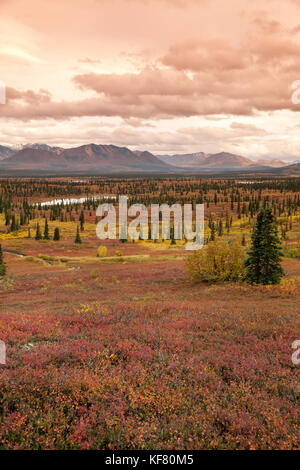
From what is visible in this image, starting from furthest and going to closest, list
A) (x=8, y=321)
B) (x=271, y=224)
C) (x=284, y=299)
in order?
(x=271, y=224) < (x=284, y=299) < (x=8, y=321)

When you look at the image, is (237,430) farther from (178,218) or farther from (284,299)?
(178,218)

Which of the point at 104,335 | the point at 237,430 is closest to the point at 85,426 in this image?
the point at 237,430

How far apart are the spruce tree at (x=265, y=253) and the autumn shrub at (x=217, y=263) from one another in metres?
2.38

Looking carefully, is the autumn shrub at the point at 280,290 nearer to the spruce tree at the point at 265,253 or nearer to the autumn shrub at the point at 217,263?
the spruce tree at the point at 265,253

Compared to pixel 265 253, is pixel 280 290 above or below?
below

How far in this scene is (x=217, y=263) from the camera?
1189 inches

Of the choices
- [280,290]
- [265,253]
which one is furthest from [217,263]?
[280,290]

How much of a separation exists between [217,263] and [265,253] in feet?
19.9

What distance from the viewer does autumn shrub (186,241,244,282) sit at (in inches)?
1150

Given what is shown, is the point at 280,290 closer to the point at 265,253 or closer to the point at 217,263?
the point at 265,253

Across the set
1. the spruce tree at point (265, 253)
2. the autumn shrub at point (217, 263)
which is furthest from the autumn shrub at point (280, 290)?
the autumn shrub at point (217, 263)

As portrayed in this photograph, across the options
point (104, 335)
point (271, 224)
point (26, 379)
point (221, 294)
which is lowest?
point (221, 294)

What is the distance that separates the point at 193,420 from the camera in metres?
6.27
